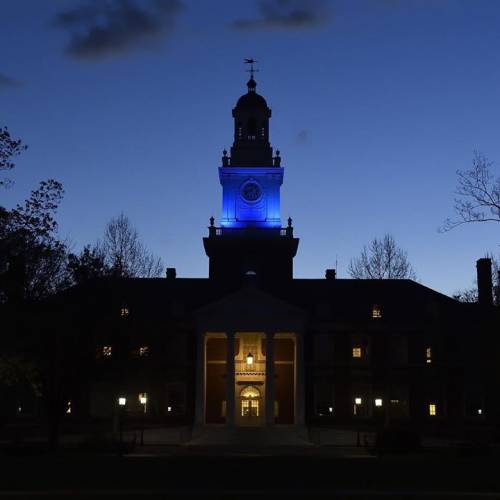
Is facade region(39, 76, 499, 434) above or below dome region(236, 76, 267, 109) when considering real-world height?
below

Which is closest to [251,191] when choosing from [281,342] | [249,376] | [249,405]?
[281,342]

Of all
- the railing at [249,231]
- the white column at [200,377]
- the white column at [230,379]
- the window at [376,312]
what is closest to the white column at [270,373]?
the white column at [230,379]

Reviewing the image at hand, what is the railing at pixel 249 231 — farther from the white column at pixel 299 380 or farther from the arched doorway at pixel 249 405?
the arched doorway at pixel 249 405

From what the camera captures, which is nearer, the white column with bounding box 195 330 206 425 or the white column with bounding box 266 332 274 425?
the white column with bounding box 266 332 274 425

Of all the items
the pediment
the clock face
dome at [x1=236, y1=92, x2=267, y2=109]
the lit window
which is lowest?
the lit window

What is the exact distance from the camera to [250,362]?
206 ft

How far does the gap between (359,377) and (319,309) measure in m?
5.77

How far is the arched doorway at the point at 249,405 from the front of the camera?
205ft

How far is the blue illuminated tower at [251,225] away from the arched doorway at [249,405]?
29.7 feet

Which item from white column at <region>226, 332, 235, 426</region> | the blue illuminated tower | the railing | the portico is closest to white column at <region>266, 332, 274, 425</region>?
the portico

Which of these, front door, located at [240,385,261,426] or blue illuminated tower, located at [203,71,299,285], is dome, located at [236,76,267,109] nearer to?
blue illuminated tower, located at [203,71,299,285]

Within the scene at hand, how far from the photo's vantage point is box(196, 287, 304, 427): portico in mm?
60688

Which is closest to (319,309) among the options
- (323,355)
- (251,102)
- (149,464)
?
(323,355)

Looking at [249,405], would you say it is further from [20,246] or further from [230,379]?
[20,246]
